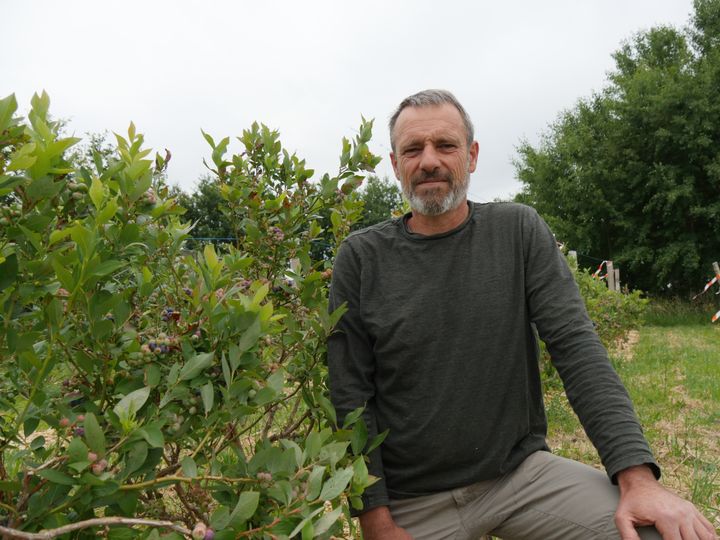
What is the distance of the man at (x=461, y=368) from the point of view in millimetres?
1822

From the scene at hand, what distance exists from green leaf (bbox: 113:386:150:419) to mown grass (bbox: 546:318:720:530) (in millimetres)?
3010

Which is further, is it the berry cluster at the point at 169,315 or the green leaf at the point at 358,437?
the green leaf at the point at 358,437

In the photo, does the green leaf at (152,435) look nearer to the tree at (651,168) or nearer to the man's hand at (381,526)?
the man's hand at (381,526)

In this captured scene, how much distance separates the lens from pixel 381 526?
1845 mm

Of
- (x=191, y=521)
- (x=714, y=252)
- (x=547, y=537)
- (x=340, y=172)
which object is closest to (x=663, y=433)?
(x=547, y=537)

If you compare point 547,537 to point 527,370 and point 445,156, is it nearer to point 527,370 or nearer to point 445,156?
point 527,370

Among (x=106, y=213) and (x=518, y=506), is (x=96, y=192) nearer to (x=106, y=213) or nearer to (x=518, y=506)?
(x=106, y=213)

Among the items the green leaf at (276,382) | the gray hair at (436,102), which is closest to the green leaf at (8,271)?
the green leaf at (276,382)

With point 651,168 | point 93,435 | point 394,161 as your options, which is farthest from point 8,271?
point 651,168

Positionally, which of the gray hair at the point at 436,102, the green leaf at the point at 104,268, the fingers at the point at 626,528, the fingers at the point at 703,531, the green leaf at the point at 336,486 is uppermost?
the gray hair at the point at 436,102

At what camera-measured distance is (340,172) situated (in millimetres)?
2314

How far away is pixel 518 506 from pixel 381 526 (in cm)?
41

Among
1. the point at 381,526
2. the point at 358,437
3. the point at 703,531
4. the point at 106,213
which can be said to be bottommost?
the point at 381,526

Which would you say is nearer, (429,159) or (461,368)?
(461,368)
